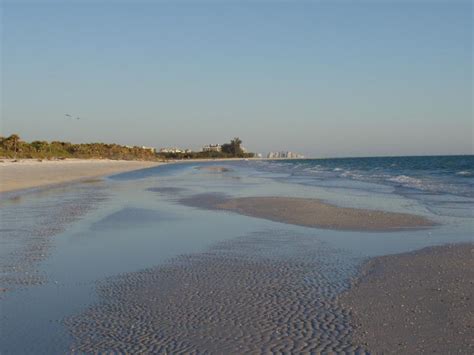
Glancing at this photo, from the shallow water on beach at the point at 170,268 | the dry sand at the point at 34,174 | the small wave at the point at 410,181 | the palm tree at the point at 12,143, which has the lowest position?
the dry sand at the point at 34,174

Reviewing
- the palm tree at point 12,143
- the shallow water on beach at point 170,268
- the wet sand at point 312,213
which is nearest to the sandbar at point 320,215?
the wet sand at point 312,213

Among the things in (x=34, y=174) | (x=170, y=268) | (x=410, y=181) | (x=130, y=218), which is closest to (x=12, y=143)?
(x=34, y=174)

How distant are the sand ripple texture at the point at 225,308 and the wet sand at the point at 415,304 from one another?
331 mm

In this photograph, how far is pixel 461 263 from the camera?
10.2m

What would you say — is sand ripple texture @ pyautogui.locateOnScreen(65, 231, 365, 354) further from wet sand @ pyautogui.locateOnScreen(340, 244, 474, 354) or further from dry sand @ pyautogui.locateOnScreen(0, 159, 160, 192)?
dry sand @ pyautogui.locateOnScreen(0, 159, 160, 192)

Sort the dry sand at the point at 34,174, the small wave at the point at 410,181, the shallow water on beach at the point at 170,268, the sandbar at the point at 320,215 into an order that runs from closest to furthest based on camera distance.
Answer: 1. the shallow water on beach at the point at 170,268
2. the sandbar at the point at 320,215
3. the dry sand at the point at 34,174
4. the small wave at the point at 410,181

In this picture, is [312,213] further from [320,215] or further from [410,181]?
[410,181]

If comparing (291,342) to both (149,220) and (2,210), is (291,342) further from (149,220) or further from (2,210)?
(2,210)

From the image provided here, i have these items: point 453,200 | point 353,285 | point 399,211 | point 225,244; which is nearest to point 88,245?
point 225,244

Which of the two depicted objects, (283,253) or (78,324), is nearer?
(78,324)

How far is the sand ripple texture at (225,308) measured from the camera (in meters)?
6.07

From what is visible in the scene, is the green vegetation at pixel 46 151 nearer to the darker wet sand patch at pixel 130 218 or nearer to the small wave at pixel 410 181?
the small wave at pixel 410 181

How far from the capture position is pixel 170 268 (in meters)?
10.1

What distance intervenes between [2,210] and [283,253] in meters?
12.4
